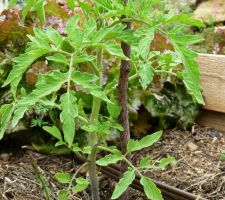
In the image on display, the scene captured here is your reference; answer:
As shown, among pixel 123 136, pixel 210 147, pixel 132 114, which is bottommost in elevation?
pixel 210 147

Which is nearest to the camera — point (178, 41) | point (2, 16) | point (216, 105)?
point (178, 41)

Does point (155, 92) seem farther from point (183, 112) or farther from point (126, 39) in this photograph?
point (126, 39)

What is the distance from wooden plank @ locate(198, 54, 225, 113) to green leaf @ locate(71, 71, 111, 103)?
157 centimetres

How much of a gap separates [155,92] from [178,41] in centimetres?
136

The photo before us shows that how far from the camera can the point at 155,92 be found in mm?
2723

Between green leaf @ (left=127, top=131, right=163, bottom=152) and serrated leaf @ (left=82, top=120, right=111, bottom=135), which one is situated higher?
serrated leaf @ (left=82, top=120, right=111, bottom=135)

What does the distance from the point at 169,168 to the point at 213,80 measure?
2.38ft

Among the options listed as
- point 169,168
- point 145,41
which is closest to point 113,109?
point 145,41

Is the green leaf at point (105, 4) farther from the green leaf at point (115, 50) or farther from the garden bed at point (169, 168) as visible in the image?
the garden bed at point (169, 168)

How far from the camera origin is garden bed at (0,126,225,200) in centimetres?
216

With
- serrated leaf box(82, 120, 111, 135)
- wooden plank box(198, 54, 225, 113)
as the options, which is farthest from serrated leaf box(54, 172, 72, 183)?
wooden plank box(198, 54, 225, 113)

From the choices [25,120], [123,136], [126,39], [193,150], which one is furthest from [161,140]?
[126,39]

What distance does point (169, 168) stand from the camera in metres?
2.43

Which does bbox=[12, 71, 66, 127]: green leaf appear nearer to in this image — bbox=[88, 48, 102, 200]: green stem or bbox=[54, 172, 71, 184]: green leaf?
bbox=[88, 48, 102, 200]: green stem
